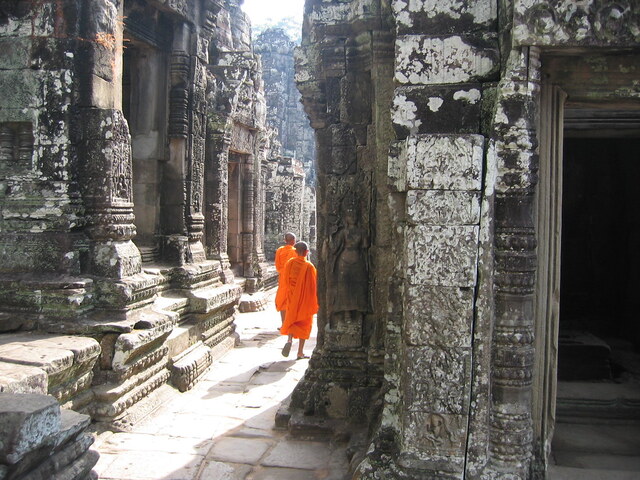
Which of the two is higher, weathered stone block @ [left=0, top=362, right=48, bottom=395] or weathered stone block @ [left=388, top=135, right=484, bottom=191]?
weathered stone block @ [left=388, top=135, right=484, bottom=191]

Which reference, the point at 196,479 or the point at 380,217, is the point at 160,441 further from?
the point at 380,217

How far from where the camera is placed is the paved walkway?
4168 millimetres

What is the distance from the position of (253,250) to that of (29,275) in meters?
7.63

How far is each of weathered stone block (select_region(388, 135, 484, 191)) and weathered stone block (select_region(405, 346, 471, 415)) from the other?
897mm

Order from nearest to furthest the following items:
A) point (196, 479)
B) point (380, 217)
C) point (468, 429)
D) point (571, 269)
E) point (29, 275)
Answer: point (468, 429) < point (196, 479) < point (380, 217) < point (29, 275) < point (571, 269)

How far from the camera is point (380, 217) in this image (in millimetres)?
4621

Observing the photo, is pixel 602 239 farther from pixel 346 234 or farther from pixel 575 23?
pixel 575 23

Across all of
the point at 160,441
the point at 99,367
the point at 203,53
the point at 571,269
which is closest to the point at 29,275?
the point at 99,367

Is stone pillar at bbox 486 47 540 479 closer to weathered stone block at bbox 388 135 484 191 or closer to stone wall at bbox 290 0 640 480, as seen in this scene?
stone wall at bbox 290 0 640 480

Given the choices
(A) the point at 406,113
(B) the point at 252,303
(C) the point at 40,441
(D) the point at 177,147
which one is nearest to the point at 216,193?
(D) the point at 177,147

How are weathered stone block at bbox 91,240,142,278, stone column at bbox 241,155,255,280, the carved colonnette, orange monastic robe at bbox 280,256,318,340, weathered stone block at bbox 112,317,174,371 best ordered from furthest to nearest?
stone column at bbox 241,155,255,280 → orange monastic robe at bbox 280,256,318,340 → weathered stone block at bbox 91,240,142,278 → weathered stone block at bbox 112,317,174,371 → the carved colonnette

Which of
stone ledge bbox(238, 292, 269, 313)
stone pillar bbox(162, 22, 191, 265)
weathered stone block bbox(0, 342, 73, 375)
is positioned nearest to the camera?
weathered stone block bbox(0, 342, 73, 375)

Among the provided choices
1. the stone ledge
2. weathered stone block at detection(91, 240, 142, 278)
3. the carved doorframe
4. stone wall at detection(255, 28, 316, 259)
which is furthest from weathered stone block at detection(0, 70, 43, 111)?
stone wall at detection(255, 28, 316, 259)

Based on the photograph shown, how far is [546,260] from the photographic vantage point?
3.41 m
